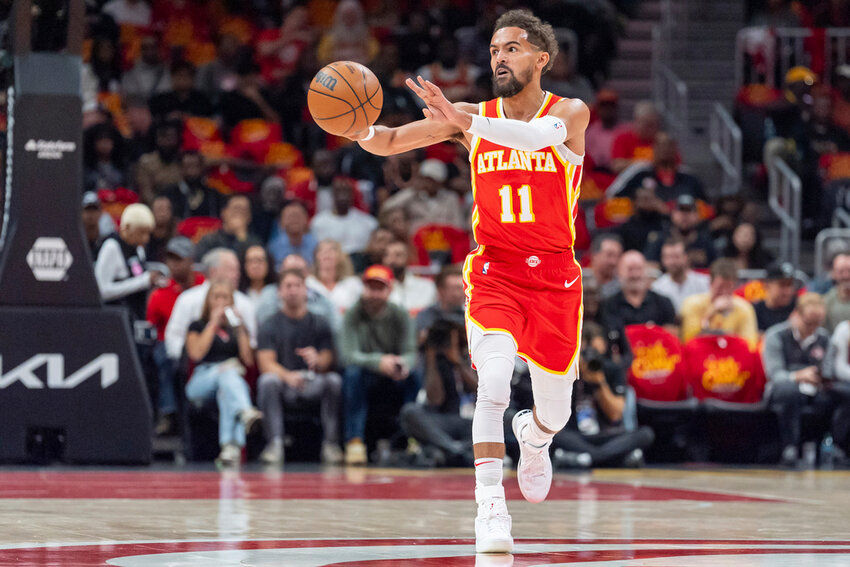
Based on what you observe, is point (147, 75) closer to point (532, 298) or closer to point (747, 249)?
point (747, 249)

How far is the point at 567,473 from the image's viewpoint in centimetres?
1112

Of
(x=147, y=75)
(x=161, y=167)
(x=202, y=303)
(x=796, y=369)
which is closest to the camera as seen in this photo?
(x=202, y=303)

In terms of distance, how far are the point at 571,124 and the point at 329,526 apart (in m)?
2.12

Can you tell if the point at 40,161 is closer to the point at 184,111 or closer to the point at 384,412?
the point at 384,412

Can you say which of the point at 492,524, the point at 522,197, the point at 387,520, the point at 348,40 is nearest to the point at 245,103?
the point at 348,40

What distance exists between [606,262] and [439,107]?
7598 mm

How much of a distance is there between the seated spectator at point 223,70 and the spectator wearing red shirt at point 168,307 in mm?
4405

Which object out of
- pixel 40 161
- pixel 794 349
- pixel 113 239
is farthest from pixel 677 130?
pixel 40 161

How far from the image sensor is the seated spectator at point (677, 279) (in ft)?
44.5

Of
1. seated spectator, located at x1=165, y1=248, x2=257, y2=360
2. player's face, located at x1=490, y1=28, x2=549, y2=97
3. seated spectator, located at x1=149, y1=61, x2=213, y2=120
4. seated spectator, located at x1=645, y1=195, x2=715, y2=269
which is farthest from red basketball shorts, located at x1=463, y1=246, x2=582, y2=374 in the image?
seated spectator, located at x1=149, y1=61, x2=213, y2=120

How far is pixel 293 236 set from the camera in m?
13.8

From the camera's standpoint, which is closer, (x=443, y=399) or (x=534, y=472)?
(x=534, y=472)

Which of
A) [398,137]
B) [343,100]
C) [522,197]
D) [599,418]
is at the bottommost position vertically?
[599,418]

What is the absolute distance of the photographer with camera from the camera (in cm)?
1158
